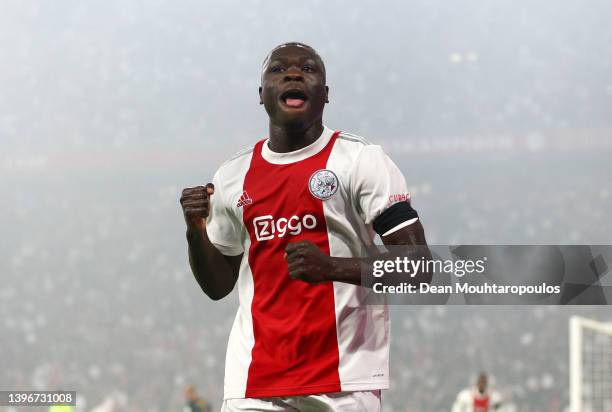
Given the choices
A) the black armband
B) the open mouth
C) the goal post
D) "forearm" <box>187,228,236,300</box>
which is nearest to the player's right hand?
"forearm" <box>187,228,236,300</box>

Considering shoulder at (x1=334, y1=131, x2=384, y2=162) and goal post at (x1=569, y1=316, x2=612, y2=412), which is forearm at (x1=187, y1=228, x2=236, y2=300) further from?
goal post at (x1=569, y1=316, x2=612, y2=412)

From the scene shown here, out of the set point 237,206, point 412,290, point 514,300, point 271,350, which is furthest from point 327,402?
point 514,300

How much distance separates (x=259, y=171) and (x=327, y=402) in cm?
50

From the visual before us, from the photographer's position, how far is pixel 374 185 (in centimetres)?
180

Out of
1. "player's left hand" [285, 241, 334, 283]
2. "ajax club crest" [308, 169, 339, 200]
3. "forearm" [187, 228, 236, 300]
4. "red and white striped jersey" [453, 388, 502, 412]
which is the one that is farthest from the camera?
"red and white striped jersey" [453, 388, 502, 412]

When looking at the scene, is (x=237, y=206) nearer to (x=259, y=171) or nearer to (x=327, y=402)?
(x=259, y=171)

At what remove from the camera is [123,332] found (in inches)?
339

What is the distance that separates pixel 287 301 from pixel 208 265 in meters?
0.24

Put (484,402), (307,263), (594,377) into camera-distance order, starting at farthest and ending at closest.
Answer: (594,377) < (484,402) < (307,263)

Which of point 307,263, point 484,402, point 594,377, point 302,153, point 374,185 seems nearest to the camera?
point 307,263

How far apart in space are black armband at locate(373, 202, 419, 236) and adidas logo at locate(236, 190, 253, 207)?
285 millimetres

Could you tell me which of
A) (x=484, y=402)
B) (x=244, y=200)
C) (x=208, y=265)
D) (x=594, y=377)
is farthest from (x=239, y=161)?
(x=594, y=377)

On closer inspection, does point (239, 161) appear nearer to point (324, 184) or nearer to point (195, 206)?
point (195, 206)

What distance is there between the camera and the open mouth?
74.4 inches
